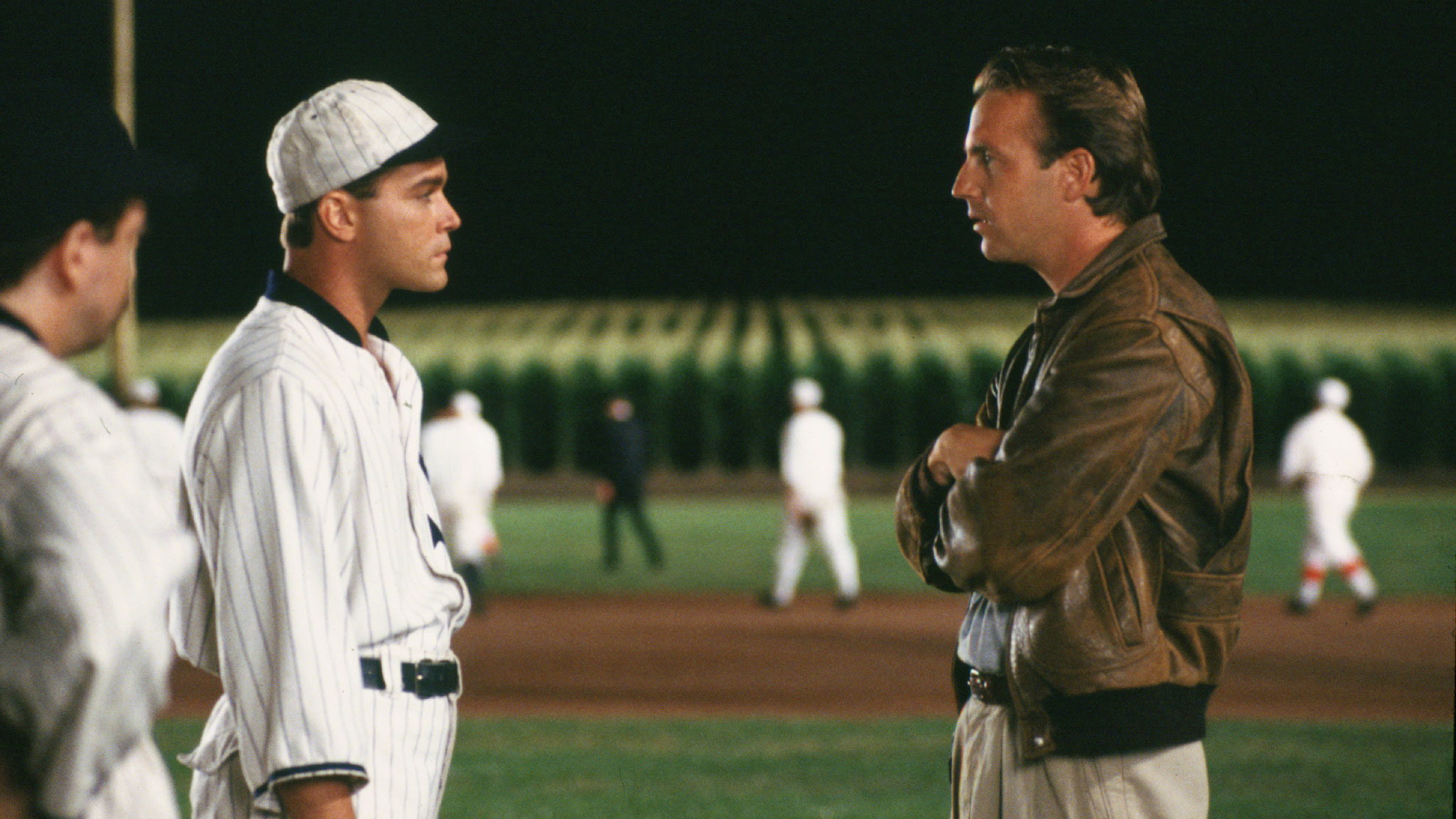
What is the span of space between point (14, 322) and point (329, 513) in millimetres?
720

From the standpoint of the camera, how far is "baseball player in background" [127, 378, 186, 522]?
1.72 meters

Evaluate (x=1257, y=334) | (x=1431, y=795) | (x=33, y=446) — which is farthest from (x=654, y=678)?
(x=1257, y=334)

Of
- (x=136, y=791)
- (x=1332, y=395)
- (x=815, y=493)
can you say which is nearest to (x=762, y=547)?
(x=815, y=493)

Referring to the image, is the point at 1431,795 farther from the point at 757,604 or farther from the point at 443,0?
the point at 443,0

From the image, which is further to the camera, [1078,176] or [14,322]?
[1078,176]

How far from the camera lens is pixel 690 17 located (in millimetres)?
43781

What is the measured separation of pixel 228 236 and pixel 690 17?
52.7 ft

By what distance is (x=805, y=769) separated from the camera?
7.84 m

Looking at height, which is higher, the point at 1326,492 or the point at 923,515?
the point at 923,515

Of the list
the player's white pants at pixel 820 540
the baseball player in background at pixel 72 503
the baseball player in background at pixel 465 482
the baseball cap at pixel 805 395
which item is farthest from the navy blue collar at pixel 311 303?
the baseball cap at pixel 805 395

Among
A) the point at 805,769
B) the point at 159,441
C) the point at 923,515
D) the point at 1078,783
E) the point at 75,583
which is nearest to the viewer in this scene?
the point at 75,583

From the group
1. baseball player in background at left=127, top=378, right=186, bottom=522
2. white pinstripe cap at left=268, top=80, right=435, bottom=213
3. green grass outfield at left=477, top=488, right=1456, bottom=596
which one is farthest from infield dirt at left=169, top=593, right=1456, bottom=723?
white pinstripe cap at left=268, top=80, right=435, bottom=213

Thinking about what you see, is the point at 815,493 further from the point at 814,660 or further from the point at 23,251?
the point at 23,251

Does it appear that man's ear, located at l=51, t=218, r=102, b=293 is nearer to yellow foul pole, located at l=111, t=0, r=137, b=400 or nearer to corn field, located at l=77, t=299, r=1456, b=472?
yellow foul pole, located at l=111, t=0, r=137, b=400
